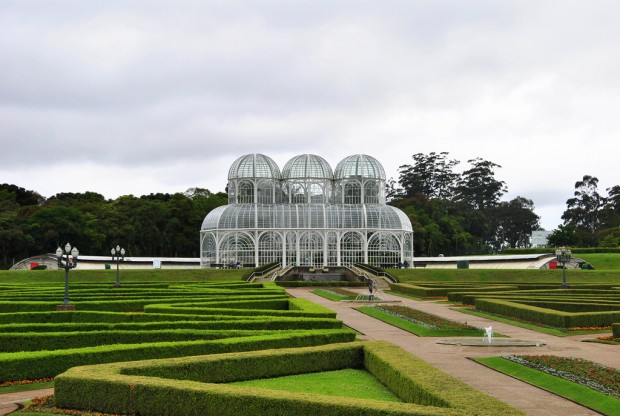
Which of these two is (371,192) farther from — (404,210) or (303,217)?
(404,210)

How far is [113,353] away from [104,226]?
72.0 meters

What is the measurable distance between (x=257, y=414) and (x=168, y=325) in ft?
30.9

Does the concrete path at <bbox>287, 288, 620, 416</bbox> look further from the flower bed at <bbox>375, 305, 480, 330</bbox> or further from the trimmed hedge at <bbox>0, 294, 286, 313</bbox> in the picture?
the trimmed hedge at <bbox>0, 294, 286, 313</bbox>

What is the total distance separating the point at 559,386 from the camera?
555 inches

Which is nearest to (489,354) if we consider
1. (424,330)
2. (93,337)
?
(424,330)

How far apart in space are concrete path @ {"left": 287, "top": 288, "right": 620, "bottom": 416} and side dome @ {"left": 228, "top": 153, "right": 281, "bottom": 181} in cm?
3910

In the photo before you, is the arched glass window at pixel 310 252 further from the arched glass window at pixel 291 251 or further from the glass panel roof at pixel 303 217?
the glass panel roof at pixel 303 217

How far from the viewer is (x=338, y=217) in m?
66.2

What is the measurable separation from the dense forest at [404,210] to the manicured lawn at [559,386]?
67.1 metres

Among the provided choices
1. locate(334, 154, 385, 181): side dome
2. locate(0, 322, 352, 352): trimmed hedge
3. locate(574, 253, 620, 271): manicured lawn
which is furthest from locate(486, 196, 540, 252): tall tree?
locate(0, 322, 352, 352): trimmed hedge

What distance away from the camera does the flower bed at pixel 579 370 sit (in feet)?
45.4

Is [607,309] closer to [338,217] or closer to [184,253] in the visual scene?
[338,217]

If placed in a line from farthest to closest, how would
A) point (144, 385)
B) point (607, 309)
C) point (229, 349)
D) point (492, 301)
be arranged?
point (492, 301), point (607, 309), point (229, 349), point (144, 385)

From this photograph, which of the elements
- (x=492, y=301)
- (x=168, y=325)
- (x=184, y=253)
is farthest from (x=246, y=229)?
(x=168, y=325)
